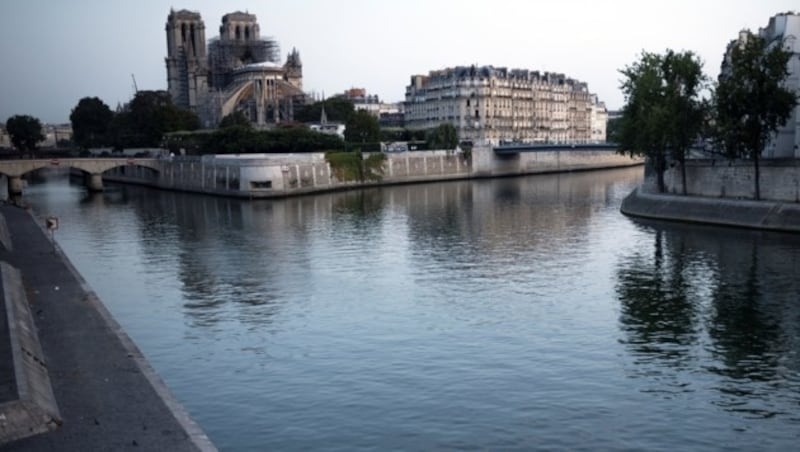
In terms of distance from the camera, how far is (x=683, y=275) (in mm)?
38438

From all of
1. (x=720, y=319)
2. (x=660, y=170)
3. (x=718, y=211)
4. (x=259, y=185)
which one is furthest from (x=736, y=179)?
(x=259, y=185)

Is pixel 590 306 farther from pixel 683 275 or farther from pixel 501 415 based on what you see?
pixel 501 415

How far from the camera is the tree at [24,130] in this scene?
185m

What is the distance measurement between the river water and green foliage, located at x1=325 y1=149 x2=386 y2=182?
135 feet

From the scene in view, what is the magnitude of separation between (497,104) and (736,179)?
97.7m

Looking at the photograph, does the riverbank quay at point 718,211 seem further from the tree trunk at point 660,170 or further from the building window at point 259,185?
the building window at point 259,185

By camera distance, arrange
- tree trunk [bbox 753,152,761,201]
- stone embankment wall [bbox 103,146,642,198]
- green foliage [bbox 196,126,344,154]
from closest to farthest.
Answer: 1. tree trunk [bbox 753,152,761,201]
2. stone embankment wall [bbox 103,146,642,198]
3. green foliage [bbox 196,126,344,154]

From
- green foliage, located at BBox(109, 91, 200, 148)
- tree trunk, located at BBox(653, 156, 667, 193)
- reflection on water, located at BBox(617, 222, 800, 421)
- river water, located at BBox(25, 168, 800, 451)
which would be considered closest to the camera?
river water, located at BBox(25, 168, 800, 451)

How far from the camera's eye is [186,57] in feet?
609

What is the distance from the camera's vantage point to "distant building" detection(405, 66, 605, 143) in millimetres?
149625

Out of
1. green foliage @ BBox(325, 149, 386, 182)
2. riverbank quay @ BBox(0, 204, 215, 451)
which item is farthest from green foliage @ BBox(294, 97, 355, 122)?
riverbank quay @ BBox(0, 204, 215, 451)

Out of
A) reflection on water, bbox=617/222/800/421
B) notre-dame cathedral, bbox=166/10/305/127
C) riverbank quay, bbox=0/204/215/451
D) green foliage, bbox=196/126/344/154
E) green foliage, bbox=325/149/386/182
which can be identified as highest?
notre-dame cathedral, bbox=166/10/305/127

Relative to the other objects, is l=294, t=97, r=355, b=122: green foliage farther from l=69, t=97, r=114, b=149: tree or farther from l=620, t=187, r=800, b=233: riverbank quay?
l=620, t=187, r=800, b=233: riverbank quay

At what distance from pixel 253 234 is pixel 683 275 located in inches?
1193
